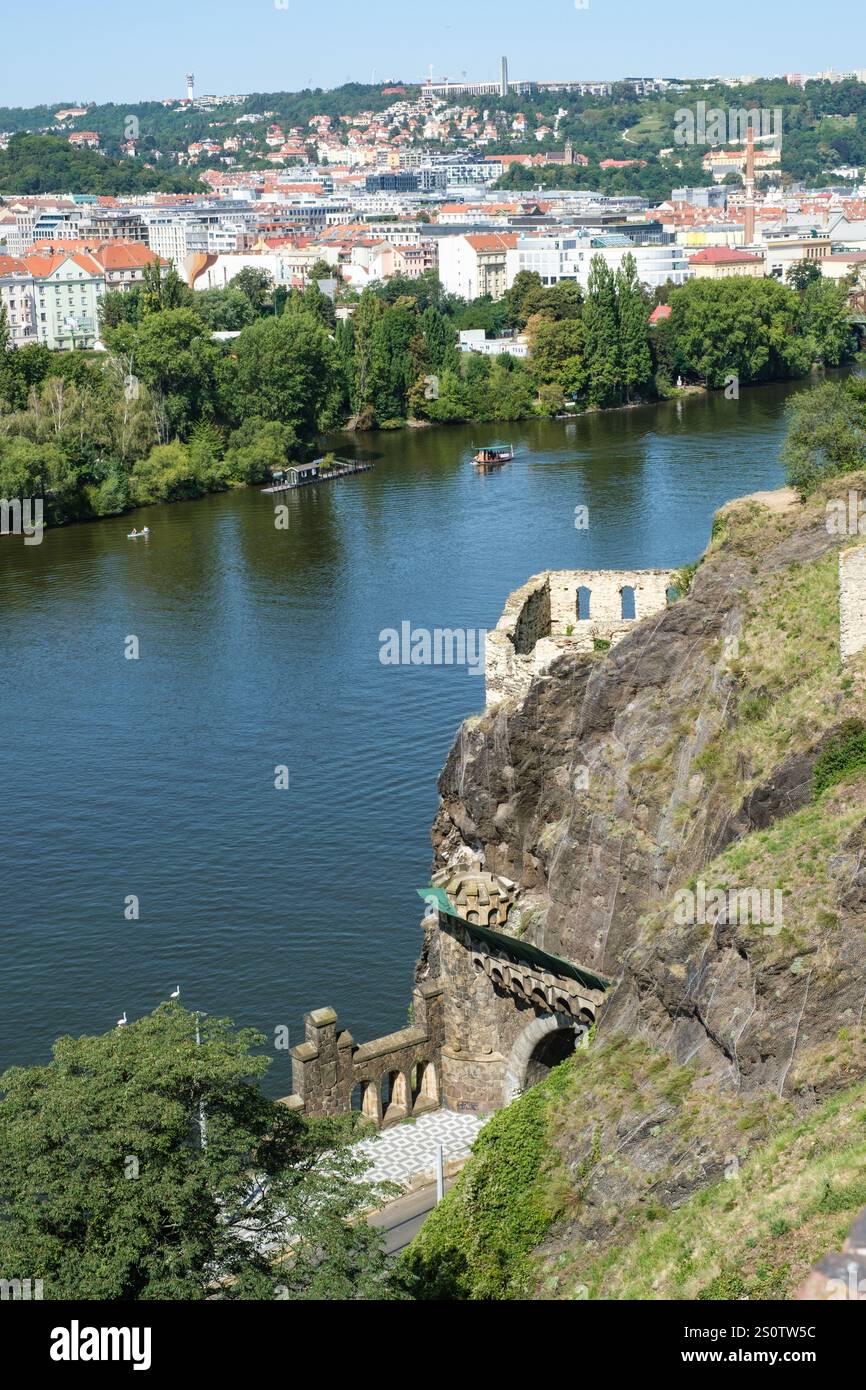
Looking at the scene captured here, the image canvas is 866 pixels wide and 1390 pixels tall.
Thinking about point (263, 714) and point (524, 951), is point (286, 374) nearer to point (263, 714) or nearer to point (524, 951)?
point (263, 714)

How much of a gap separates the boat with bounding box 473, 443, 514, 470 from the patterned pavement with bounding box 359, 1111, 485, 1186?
66.9m

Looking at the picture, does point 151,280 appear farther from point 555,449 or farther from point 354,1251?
point 354,1251

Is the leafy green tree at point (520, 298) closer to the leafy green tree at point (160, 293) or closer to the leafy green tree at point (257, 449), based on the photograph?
the leafy green tree at point (160, 293)

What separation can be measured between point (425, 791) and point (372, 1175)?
19.1m

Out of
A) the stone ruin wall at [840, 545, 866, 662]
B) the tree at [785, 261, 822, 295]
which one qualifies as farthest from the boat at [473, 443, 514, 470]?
the stone ruin wall at [840, 545, 866, 662]

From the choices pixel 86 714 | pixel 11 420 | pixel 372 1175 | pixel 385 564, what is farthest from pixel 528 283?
pixel 372 1175

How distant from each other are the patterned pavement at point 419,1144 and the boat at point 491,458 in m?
66.9

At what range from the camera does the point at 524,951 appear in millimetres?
36812

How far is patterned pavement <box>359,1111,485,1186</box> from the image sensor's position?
36031mm

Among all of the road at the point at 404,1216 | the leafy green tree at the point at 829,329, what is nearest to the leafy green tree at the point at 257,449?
the leafy green tree at the point at 829,329

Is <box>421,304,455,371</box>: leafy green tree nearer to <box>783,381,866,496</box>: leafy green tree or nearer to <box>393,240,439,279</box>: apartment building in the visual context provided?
<box>393,240,439,279</box>: apartment building

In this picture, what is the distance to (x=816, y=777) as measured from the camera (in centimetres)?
3100

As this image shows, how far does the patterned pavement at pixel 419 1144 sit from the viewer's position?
36031mm

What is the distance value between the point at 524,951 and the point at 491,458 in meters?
68.7
